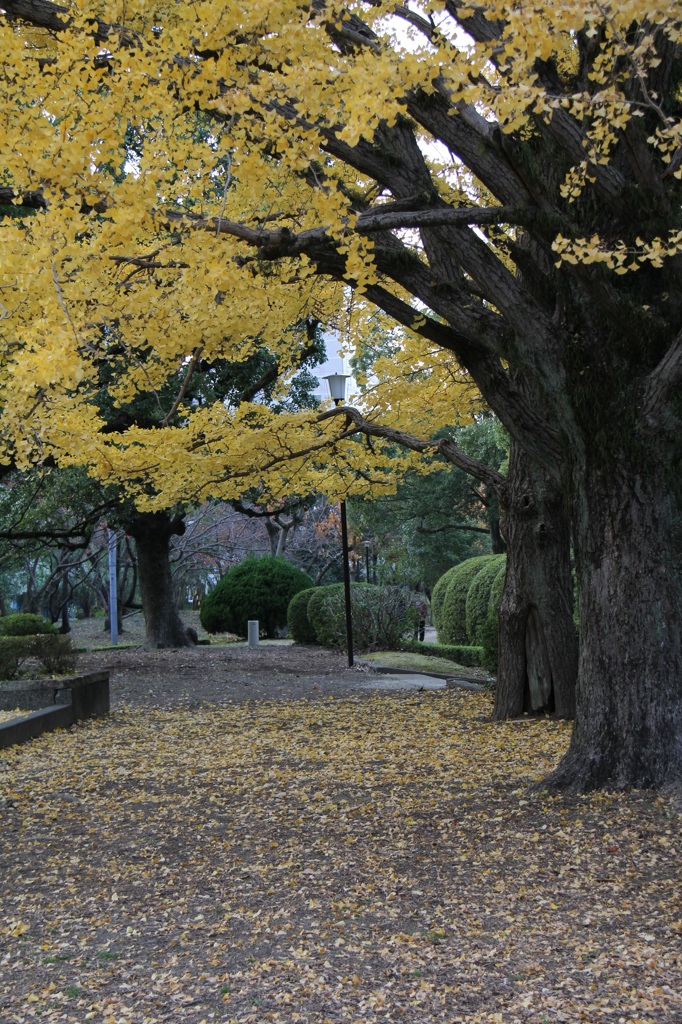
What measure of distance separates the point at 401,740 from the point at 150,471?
3549mm

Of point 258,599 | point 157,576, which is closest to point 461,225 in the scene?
point 157,576

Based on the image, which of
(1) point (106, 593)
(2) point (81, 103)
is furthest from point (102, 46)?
(1) point (106, 593)

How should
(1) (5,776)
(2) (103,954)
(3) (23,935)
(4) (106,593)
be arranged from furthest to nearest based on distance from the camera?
(4) (106,593) → (1) (5,776) → (3) (23,935) → (2) (103,954)

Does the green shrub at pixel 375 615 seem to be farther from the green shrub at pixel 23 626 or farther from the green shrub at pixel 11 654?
the green shrub at pixel 11 654

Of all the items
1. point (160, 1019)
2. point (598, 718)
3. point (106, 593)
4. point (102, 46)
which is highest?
point (102, 46)

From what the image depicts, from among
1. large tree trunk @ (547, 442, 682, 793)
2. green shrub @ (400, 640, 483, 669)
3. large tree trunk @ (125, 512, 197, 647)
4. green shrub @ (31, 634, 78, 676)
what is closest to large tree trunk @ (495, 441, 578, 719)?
large tree trunk @ (547, 442, 682, 793)

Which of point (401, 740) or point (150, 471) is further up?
point (150, 471)

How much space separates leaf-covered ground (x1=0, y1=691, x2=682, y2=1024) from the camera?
3.21 meters

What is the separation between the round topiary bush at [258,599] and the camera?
21.2 metres

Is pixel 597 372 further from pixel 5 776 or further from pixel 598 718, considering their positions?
pixel 5 776

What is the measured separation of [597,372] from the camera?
541 cm

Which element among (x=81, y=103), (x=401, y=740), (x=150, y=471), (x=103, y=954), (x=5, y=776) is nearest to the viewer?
(x=103, y=954)

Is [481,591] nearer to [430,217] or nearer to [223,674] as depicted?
[223,674]

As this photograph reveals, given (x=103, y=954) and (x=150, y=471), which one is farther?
(x=150, y=471)
